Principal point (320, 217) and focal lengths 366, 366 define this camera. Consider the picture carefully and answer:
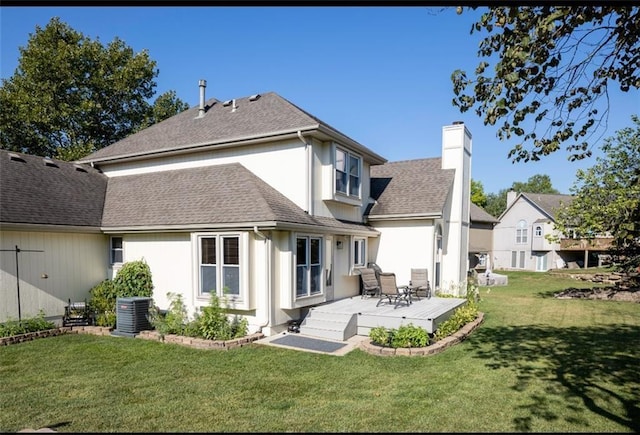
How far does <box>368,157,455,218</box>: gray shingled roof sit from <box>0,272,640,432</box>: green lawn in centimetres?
658

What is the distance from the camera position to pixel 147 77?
2741cm

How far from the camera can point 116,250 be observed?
1300 cm

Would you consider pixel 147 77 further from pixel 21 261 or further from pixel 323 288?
pixel 323 288

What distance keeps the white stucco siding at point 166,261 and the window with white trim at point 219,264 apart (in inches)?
17.0

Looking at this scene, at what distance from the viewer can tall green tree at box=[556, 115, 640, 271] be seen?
17.6m

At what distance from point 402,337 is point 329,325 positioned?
7.73ft

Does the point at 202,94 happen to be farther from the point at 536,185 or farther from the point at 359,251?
the point at 536,185

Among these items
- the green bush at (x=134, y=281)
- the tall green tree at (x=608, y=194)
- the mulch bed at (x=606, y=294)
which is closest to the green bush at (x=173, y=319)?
the green bush at (x=134, y=281)

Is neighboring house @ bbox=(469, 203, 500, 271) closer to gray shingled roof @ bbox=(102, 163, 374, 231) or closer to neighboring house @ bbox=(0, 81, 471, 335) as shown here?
neighboring house @ bbox=(0, 81, 471, 335)

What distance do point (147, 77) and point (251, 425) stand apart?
94.1ft

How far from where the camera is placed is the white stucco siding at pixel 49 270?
10383 millimetres

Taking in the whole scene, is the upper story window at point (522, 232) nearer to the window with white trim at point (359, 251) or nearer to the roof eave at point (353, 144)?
the roof eave at point (353, 144)

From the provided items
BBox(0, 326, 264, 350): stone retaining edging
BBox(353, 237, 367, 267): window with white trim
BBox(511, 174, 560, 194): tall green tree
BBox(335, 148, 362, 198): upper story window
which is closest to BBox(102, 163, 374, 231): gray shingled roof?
BBox(353, 237, 367, 267): window with white trim

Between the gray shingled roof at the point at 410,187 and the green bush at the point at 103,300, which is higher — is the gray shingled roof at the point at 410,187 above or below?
above
